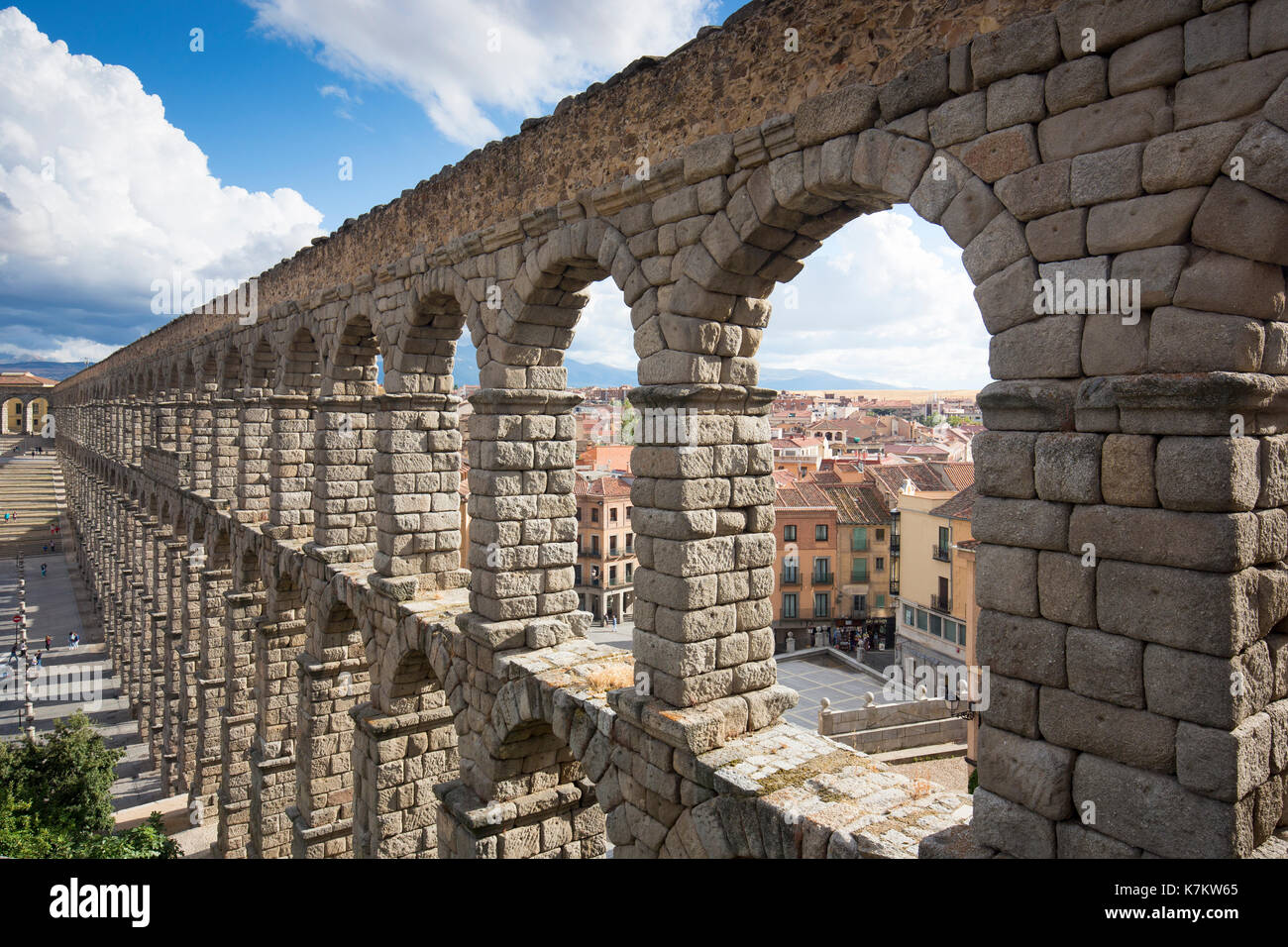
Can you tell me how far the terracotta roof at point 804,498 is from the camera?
32.6 m

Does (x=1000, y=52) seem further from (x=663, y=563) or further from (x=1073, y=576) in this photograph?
(x=663, y=563)

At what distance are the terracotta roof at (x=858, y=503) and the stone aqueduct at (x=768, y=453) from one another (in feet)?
78.6

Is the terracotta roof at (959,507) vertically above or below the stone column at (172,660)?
above

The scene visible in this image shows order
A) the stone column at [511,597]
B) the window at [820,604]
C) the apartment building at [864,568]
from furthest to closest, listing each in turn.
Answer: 1. the apartment building at [864,568]
2. the window at [820,604]
3. the stone column at [511,597]

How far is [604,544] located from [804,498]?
801 centimetres

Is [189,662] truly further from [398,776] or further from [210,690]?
[398,776]

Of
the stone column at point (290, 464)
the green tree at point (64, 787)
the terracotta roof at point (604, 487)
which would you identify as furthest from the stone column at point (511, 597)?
the terracotta roof at point (604, 487)

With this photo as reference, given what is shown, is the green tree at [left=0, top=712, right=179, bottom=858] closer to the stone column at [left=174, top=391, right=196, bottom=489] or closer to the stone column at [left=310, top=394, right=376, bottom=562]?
the stone column at [left=174, top=391, right=196, bottom=489]

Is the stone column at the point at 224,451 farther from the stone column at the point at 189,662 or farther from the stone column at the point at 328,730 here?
the stone column at the point at 328,730

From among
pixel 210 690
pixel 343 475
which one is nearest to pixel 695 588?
pixel 343 475

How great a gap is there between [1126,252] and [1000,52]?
4.09 ft

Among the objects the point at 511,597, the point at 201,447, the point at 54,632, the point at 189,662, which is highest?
the point at 201,447

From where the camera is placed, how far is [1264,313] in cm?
367

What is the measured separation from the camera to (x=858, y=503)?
34.3 metres
